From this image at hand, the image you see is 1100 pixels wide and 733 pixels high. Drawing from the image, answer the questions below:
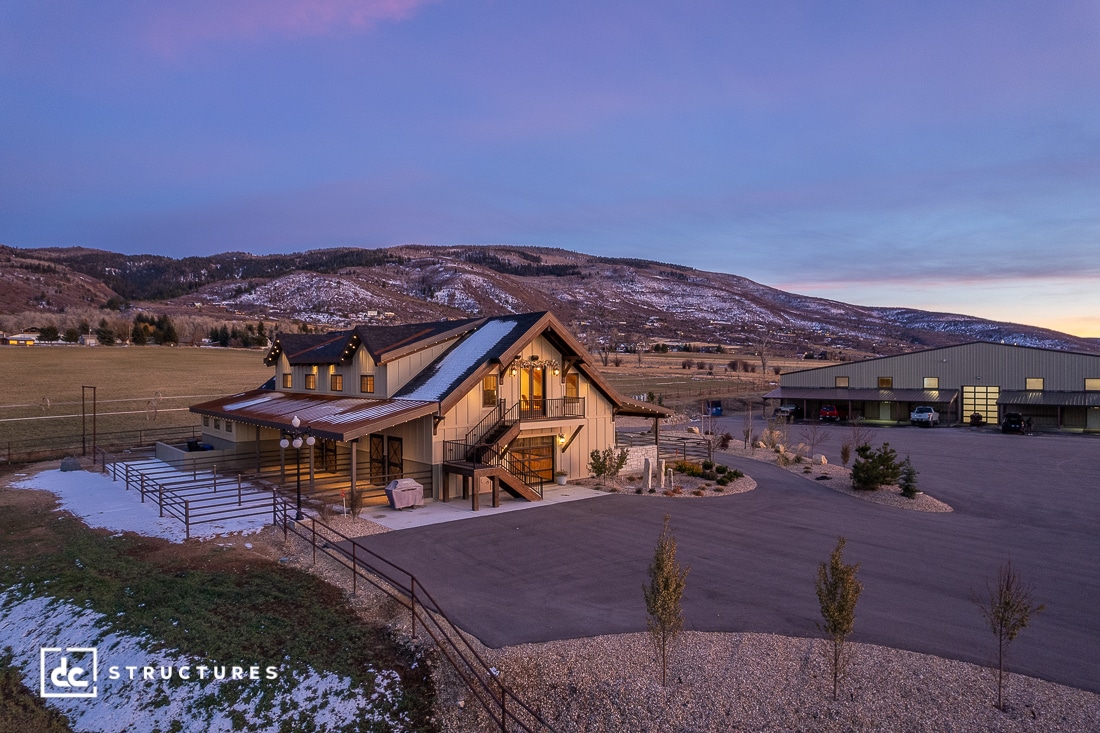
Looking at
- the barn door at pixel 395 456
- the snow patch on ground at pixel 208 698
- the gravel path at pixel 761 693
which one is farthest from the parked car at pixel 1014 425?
the snow patch on ground at pixel 208 698

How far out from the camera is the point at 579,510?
21.8 metres

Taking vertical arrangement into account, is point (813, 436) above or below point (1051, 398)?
below

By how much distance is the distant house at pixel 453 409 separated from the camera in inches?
916

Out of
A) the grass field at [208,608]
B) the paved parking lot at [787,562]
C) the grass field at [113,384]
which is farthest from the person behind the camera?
the grass field at [113,384]

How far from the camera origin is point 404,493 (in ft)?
70.3

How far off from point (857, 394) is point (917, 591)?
149ft

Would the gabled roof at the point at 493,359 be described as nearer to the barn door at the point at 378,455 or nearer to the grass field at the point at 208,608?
the barn door at the point at 378,455

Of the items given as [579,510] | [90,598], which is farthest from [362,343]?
[90,598]

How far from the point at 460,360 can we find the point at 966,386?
152ft

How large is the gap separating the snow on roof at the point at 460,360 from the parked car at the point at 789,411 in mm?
34546

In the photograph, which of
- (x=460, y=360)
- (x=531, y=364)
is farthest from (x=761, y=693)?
(x=460, y=360)

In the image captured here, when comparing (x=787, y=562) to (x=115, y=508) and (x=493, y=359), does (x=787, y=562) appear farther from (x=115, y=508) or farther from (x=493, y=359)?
(x=115, y=508)

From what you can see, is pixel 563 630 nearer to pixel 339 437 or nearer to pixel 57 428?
pixel 339 437

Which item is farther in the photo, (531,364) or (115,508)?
(531,364)
